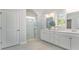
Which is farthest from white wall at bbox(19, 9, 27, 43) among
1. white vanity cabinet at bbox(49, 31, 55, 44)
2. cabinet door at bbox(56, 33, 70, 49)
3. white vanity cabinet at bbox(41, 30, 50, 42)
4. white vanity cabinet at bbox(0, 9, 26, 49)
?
cabinet door at bbox(56, 33, 70, 49)

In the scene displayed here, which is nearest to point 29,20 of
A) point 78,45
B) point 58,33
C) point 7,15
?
point 7,15

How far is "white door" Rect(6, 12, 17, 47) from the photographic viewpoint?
1698 millimetres

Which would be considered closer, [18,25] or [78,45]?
[78,45]

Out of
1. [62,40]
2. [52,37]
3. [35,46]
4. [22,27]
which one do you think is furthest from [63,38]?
[22,27]

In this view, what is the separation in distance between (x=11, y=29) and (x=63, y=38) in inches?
33.4

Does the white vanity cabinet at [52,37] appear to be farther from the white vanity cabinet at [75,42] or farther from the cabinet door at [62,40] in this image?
the white vanity cabinet at [75,42]

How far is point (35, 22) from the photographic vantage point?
1763mm

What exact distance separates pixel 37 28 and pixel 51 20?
0.27 m

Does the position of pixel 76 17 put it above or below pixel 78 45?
above

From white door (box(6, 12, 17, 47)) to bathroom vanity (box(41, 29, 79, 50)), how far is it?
46cm

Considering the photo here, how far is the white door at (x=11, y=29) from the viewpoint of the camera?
5.57 ft

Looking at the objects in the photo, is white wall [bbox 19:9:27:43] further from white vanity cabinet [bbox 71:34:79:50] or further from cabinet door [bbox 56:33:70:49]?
white vanity cabinet [bbox 71:34:79:50]

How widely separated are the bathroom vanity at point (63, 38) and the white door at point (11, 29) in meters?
0.46
